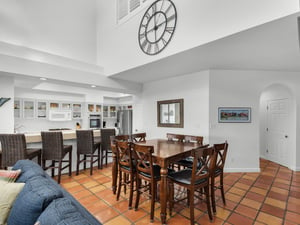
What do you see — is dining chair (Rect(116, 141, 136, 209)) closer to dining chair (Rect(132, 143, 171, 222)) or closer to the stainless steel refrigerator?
dining chair (Rect(132, 143, 171, 222))

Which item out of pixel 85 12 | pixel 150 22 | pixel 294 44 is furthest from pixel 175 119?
pixel 85 12

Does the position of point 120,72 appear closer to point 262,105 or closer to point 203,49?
point 203,49

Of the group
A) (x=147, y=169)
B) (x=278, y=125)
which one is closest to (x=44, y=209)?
(x=147, y=169)

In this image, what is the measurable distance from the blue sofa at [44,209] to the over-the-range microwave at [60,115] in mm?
5734

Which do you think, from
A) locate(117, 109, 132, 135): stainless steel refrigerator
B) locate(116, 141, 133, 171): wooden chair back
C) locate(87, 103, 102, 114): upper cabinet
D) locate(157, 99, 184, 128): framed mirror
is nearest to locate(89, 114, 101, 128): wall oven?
locate(87, 103, 102, 114): upper cabinet

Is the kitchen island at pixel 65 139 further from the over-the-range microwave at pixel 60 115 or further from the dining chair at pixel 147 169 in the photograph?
the over-the-range microwave at pixel 60 115

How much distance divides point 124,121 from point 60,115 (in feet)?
9.76

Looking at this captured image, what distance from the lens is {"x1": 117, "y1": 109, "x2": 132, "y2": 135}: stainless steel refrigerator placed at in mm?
7719

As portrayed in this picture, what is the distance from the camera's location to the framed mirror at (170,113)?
13.8 ft

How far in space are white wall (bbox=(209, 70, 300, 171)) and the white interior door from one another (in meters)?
1.01

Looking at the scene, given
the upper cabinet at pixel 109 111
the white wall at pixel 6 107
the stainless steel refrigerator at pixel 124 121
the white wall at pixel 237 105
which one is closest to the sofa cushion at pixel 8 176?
the white wall at pixel 6 107

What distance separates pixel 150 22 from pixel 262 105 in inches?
165

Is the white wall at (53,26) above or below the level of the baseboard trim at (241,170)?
above

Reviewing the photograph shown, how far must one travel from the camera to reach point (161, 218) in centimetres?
186
